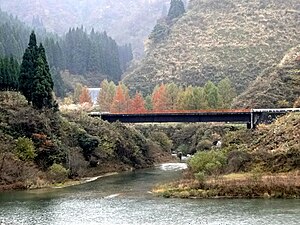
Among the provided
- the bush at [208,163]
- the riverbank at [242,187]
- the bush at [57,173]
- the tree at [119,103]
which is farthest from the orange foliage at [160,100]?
the riverbank at [242,187]

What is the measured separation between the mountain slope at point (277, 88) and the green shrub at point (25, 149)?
48454mm

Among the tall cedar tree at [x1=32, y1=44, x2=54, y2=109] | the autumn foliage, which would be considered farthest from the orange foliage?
the tall cedar tree at [x1=32, y1=44, x2=54, y2=109]

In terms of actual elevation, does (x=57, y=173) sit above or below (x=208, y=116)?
below

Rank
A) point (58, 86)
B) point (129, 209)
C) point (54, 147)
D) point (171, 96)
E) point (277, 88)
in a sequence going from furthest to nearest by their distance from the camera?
point (58, 86), point (171, 96), point (277, 88), point (54, 147), point (129, 209)

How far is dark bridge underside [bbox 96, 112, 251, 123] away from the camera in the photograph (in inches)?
4099

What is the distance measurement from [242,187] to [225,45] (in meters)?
115

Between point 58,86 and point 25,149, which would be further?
point 58,86

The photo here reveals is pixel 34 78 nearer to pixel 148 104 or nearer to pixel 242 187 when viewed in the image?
pixel 242 187

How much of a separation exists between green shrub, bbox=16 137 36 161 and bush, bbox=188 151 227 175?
21.3 m

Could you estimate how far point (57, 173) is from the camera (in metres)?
83.9

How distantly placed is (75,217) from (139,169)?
50.5m

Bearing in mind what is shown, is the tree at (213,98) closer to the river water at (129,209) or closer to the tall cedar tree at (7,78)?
the tall cedar tree at (7,78)

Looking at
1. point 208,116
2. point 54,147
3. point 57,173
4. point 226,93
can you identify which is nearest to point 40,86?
point 54,147

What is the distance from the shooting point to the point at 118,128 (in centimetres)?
11112
